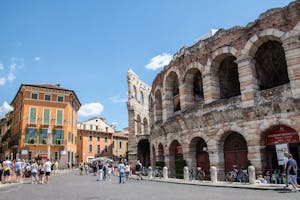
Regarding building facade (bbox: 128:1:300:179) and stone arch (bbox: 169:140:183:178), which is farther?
stone arch (bbox: 169:140:183:178)

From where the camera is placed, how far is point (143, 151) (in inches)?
1287

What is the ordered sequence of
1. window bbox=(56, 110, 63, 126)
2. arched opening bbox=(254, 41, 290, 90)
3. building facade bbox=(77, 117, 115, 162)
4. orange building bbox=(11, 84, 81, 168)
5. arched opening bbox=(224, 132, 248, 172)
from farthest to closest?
building facade bbox=(77, 117, 115, 162)
window bbox=(56, 110, 63, 126)
orange building bbox=(11, 84, 81, 168)
arched opening bbox=(254, 41, 290, 90)
arched opening bbox=(224, 132, 248, 172)

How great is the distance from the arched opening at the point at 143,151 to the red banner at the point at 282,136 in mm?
19542

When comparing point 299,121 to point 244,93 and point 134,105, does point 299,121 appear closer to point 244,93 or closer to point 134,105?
point 244,93

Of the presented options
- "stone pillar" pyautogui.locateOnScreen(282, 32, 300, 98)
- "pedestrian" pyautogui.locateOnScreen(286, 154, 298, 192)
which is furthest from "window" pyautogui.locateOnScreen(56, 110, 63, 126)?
"pedestrian" pyautogui.locateOnScreen(286, 154, 298, 192)

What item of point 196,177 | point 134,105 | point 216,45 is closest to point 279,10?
point 216,45

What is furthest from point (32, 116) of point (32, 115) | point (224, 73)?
point (224, 73)

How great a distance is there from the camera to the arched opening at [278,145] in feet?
41.9

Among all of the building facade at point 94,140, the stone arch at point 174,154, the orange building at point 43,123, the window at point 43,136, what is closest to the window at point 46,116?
the orange building at point 43,123

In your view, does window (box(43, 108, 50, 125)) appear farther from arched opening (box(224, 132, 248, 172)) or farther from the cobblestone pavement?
arched opening (box(224, 132, 248, 172))

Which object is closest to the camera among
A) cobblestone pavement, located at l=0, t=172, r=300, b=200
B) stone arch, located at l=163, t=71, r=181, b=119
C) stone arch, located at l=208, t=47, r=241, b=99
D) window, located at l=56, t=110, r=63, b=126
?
cobblestone pavement, located at l=0, t=172, r=300, b=200

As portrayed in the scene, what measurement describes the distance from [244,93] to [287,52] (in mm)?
2917

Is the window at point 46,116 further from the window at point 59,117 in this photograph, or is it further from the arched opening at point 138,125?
the arched opening at point 138,125

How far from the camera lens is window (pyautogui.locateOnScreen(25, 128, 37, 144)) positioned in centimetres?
3430
